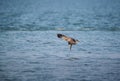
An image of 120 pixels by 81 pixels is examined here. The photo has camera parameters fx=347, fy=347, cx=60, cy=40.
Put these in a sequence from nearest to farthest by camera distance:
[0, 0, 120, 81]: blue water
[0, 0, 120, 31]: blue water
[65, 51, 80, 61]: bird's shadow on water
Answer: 1. [0, 0, 120, 81]: blue water
2. [65, 51, 80, 61]: bird's shadow on water
3. [0, 0, 120, 31]: blue water

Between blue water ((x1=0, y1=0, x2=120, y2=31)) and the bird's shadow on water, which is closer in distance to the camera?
the bird's shadow on water

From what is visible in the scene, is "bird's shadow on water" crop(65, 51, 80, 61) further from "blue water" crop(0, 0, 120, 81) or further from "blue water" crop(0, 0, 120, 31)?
"blue water" crop(0, 0, 120, 31)

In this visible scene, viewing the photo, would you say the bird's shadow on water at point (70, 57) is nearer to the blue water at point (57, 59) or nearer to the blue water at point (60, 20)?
the blue water at point (57, 59)

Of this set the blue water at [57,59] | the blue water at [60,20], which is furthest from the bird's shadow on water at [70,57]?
the blue water at [60,20]

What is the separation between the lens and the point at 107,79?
11797 mm

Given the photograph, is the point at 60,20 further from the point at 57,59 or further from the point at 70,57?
the point at 57,59

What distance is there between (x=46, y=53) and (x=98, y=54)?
2397 millimetres

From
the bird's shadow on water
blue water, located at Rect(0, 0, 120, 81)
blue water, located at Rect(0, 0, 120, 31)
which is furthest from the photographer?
blue water, located at Rect(0, 0, 120, 31)

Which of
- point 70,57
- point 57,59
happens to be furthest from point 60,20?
point 57,59

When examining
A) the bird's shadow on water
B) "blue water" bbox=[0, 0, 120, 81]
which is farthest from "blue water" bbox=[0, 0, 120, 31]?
the bird's shadow on water

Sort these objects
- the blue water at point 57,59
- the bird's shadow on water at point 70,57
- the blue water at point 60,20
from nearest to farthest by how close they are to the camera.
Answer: the blue water at point 57,59, the bird's shadow on water at point 70,57, the blue water at point 60,20

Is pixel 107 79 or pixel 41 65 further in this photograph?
pixel 41 65

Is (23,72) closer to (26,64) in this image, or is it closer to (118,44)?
(26,64)

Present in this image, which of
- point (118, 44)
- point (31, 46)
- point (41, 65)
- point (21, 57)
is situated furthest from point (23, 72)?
point (118, 44)
